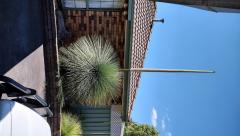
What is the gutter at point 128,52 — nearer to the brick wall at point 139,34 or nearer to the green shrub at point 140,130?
the brick wall at point 139,34

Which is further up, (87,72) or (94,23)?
(94,23)

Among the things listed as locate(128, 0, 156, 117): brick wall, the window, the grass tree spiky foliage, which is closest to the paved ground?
the grass tree spiky foliage

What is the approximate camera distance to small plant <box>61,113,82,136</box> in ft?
42.4

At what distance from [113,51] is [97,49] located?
2.81 ft

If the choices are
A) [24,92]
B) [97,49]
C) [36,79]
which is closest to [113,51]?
[97,49]

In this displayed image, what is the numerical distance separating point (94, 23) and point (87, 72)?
1.76 m

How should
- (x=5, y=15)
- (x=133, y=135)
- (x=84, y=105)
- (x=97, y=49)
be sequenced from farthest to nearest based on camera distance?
(x=133, y=135) < (x=84, y=105) < (x=97, y=49) < (x=5, y=15)

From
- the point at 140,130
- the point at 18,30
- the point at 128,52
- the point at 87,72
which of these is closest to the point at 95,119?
the point at 87,72

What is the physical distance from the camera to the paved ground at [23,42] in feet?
34.8

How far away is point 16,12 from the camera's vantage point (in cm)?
1128

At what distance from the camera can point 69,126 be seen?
1305 centimetres

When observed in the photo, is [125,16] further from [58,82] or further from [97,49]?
[58,82]

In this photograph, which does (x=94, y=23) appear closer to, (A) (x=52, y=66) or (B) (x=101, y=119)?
(A) (x=52, y=66)

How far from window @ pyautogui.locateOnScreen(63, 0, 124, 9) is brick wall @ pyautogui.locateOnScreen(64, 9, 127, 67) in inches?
5.8
